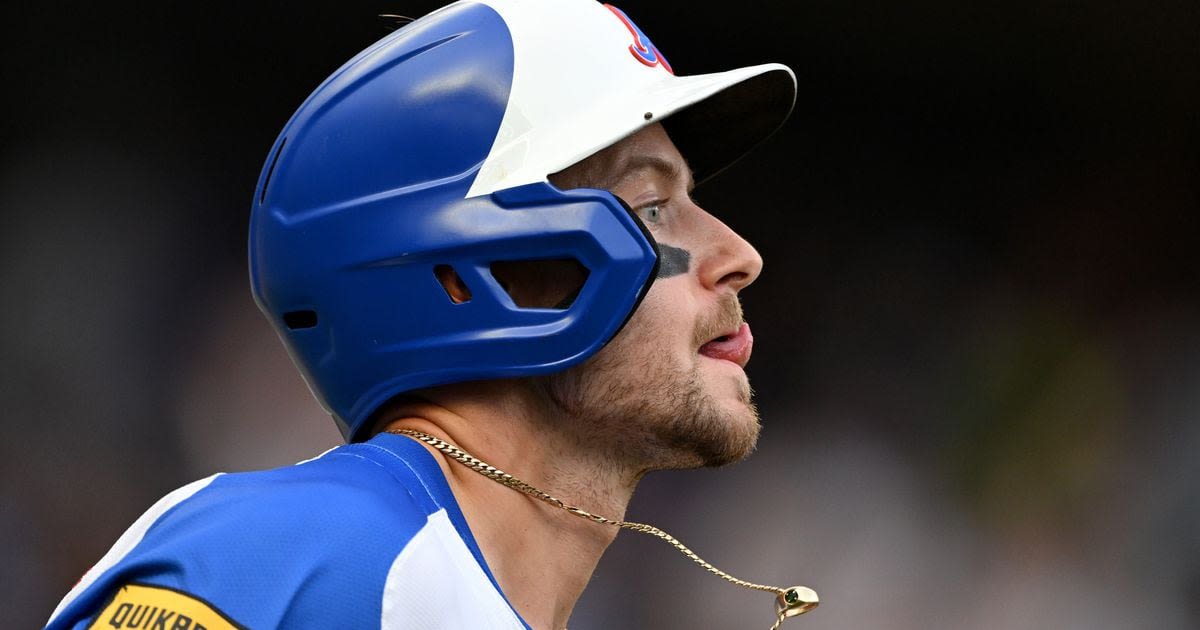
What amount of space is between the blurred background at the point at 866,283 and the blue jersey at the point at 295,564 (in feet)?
5.48

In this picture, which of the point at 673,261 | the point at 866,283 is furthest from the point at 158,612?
the point at 866,283

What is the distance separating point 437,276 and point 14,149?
174 centimetres

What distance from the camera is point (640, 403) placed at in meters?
1.40

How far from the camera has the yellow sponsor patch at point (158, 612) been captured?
994 millimetres

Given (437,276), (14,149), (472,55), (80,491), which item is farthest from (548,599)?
(14,149)

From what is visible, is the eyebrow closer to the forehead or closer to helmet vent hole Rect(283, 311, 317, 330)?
the forehead

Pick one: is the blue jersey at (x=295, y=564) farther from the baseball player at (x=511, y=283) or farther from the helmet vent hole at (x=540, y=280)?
the helmet vent hole at (x=540, y=280)

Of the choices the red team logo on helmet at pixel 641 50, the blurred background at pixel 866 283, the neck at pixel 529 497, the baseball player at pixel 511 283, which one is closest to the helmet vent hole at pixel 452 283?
the baseball player at pixel 511 283

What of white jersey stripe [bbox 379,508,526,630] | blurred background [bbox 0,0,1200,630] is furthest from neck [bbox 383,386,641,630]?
blurred background [bbox 0,0,1200,630]

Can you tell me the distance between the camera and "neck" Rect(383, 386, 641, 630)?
4.42ft

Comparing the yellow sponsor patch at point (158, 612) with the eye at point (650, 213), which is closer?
the yellow sponsor patch at point (158, 612)

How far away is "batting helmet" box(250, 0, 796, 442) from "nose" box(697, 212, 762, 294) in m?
0.15

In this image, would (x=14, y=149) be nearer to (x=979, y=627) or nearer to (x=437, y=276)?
(x=437, y=276)

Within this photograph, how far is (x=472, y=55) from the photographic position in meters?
1.44
